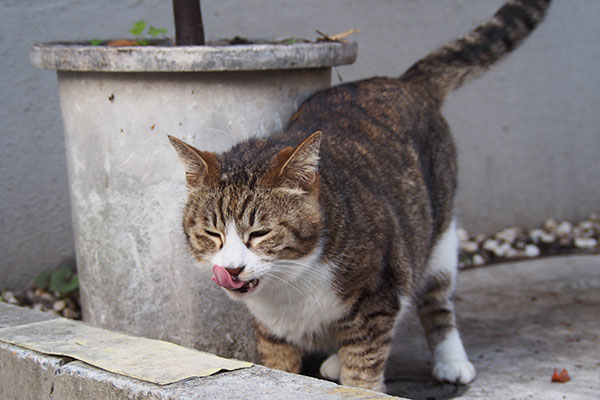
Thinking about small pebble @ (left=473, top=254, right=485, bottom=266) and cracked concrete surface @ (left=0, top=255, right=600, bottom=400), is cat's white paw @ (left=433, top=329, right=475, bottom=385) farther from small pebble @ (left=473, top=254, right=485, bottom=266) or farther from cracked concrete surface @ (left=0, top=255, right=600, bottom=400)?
small pebble @ (left=473, top=254, right=485, bottom=266)

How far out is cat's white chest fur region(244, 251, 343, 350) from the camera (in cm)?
248

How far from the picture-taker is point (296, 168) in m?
2.35

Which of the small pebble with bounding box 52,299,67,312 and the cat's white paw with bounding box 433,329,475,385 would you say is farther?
the small pebble with bounding box 52,299,67,312

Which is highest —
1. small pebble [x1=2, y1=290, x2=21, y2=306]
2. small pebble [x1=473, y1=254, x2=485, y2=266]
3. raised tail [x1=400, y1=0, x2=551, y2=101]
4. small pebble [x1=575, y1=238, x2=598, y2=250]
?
raised tail [x1=400, y1=0, x2=551, y2=101]

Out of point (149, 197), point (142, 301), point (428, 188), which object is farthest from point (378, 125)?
point (142, 301)

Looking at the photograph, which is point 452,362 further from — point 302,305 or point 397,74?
point 397,74

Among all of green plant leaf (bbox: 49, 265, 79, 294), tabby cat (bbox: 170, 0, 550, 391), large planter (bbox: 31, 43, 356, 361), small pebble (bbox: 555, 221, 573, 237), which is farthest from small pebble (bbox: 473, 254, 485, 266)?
green plant leaf (bbox: 49, 265, 79, 294)

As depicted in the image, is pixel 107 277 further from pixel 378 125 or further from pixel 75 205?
pixel 378 125

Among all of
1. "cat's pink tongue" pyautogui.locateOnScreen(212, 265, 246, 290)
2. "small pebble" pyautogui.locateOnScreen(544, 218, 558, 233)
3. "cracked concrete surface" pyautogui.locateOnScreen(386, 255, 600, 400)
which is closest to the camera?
"cat's pink tongue" pyautogui.locateOnScreen(212, 265, 246, 290)

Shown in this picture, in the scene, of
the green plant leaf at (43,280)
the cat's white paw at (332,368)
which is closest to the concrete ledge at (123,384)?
the cat's white paw at (332,368)

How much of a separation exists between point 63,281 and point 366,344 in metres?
1.96

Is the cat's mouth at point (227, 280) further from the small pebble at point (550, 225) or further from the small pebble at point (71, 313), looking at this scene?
the small pebble at point (550, 225)

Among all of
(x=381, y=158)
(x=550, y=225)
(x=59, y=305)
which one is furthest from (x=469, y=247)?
(x=59, y=305)

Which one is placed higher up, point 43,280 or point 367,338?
point 367,338
